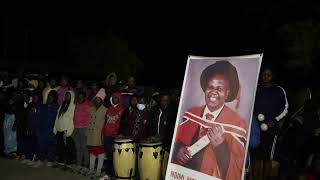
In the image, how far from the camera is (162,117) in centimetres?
780

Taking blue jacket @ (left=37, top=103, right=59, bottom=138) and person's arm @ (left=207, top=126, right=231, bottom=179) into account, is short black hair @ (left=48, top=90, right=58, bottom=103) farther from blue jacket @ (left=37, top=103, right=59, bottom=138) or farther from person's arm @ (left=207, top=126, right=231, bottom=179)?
A: person's arm @ (left=207, top=126, right=231, bottom=179)

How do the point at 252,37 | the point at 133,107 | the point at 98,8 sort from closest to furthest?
the point at 133,107 < the point at 252,37 < the point at 98,8

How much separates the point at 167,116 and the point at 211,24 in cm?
836

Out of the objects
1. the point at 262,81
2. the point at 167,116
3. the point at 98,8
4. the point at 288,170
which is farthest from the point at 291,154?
the point at 98,8

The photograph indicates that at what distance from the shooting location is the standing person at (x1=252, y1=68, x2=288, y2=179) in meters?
6.47

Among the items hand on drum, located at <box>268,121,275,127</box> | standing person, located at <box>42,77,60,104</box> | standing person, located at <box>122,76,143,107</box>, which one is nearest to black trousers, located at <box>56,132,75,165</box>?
standing person, located at <box>42,77,60,104</box>

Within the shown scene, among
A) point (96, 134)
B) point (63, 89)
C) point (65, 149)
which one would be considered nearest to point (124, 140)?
point (96, 134)

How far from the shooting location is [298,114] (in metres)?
6.89

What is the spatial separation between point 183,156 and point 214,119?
51 cm

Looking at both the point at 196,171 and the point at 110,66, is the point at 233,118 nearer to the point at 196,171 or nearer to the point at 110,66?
the point at 196,171

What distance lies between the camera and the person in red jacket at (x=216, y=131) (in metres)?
3.93

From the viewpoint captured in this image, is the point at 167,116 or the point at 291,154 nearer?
the point at 291,154

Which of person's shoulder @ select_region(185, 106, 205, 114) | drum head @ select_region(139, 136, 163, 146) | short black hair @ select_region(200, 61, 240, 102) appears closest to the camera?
short black hair @ select_region(200, 61, 240, 102)

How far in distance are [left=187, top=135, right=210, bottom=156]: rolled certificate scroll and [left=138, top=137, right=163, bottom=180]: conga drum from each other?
2.87 meters
